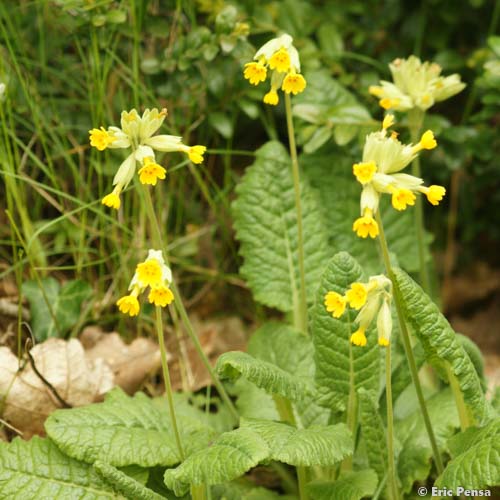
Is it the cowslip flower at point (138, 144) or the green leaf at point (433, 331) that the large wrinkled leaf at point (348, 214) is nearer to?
the green leaf at point (433, 331)

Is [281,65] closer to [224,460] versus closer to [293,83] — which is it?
[293,83]

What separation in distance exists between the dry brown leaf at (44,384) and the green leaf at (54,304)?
14cm

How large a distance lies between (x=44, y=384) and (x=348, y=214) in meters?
1.37

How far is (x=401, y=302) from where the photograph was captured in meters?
2.10

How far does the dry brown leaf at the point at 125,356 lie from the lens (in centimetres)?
286

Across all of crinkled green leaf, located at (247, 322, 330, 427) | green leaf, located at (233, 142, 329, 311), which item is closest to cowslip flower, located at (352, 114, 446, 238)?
crinkled green leaf, located at (247, 322, 330, 427)

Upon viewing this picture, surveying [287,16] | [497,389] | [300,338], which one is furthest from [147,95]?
[497,389]

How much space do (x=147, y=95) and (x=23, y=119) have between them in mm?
470

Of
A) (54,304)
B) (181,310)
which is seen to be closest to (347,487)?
(181,310)

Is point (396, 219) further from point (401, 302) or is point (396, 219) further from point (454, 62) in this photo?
point (401, 302)

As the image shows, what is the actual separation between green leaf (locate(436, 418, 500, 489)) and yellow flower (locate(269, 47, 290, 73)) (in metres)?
1.05

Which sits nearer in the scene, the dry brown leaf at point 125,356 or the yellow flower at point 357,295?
the yellow flower at point 357,295

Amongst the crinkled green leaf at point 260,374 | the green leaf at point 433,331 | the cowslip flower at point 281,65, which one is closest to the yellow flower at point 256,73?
the cowslip flower at point 281,65

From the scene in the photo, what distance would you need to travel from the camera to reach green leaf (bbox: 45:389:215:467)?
2.21 metres
